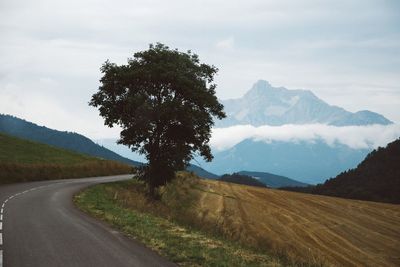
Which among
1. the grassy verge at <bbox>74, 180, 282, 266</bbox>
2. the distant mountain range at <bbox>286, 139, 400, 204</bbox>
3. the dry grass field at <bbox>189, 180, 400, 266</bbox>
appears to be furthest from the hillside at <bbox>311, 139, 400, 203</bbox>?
the grassy verge at <bbox>74, 180, 282, 266</bbox>

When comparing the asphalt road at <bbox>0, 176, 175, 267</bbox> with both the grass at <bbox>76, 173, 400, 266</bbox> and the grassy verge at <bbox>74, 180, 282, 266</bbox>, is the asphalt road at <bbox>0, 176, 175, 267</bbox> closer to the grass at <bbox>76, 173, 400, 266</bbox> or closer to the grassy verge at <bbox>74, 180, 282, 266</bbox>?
the grassy verge at <bbox>74, 180, 282, 266</bbox>

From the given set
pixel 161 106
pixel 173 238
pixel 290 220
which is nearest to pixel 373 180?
pixel 290 220

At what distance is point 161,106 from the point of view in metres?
36.2

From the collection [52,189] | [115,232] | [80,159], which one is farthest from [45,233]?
[80,159]

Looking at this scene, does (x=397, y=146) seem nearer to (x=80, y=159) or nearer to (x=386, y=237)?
(x=80, y=159)

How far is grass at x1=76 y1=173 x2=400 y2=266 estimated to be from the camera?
725 inches

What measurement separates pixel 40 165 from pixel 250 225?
30.3 meters

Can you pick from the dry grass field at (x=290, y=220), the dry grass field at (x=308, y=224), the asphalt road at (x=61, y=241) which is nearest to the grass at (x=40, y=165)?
the dry grass field at (x=290, y=220)

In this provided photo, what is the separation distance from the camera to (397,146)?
18412cm

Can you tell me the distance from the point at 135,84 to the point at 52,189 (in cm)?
1176

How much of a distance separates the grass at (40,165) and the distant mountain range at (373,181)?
7450 cm

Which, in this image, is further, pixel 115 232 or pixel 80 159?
pixel 80 159

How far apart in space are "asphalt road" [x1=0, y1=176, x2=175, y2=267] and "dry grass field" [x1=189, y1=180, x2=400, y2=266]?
27.2ft

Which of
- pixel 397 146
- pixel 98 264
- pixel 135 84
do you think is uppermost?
pixel 397 146
